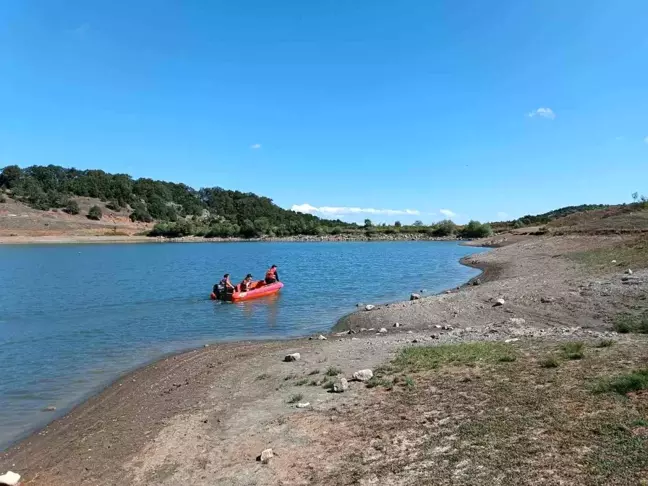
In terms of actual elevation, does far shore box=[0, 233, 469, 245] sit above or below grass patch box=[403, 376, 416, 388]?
above

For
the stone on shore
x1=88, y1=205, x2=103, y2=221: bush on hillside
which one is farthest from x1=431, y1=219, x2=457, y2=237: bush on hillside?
the stone on shore

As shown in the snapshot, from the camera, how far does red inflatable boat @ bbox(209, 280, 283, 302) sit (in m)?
30.8

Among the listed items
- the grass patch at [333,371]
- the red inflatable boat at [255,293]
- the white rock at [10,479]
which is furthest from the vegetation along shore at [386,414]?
the red inflatable boat at [255,293]

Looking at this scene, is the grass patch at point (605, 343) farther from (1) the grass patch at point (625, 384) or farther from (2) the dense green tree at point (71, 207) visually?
(2) the dense green tree at point (71, 207)

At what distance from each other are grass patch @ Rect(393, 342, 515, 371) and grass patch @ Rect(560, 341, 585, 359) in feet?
3.59

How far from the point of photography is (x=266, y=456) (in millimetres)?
7406

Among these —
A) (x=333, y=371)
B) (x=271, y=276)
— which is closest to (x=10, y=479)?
(x=333, y=371)

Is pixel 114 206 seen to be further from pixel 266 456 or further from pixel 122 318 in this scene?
pixel 266 456

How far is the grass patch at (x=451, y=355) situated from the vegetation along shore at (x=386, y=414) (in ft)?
0.20

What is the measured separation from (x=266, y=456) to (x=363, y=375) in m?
→ 3.82

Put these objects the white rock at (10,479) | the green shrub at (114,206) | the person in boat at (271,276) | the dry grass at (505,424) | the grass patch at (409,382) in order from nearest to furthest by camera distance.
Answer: the dry grass at (505,424) < the white rock at (10,479) < the grass patch at (409,382) < the person in boat at (271,276) < the green shrub at (114,206)

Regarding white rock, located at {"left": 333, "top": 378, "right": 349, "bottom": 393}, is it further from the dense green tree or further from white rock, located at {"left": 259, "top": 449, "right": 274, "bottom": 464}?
the dense green tree

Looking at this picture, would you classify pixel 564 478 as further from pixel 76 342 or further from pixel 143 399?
pixel 76 342

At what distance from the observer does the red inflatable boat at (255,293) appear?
30.8m
